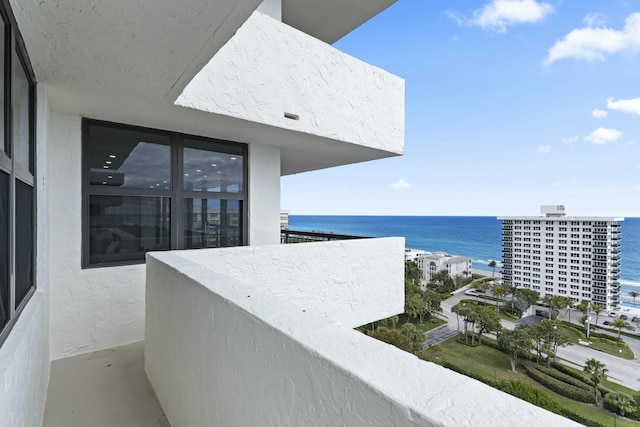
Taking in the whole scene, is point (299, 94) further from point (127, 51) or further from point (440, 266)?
point (440, 266)

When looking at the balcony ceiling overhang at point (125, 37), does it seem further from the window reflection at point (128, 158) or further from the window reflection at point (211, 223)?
the window reflection at point (211, 223)

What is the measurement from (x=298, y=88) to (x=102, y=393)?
13.2 feet

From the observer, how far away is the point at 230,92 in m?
3.44

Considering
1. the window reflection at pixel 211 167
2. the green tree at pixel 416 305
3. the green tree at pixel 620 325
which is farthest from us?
the green tree at pixel 620 325

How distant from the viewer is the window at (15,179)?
1.50m

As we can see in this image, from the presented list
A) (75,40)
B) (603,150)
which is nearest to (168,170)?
(75,40)

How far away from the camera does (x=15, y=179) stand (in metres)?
1.74

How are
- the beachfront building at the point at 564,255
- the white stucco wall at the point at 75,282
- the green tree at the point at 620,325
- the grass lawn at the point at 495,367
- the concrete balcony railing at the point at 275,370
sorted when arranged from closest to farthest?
the concrete balcony railing at the point at 275,370, the white stucco wall at the point at 75,282, the grass lawn at the point at 495,367, the green tree at the point at 620,325, the beachfront building at the point at 564,255

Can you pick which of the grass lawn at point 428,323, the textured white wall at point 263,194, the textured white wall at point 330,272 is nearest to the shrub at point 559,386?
the grass lawn at point 428,323

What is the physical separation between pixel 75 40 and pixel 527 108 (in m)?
73.4

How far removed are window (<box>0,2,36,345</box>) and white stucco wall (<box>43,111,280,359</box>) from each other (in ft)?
3.94

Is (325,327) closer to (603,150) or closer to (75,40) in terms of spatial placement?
(75,40)

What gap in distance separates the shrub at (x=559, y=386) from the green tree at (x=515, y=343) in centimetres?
79

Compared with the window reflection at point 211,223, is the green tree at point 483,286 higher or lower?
lower
